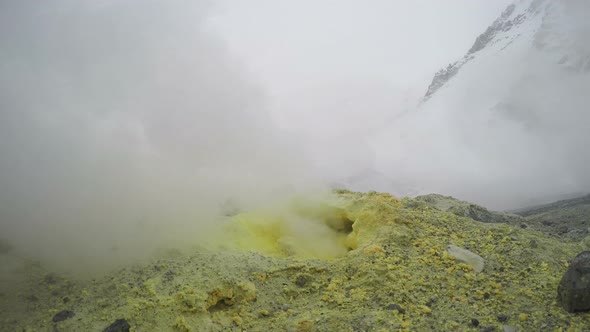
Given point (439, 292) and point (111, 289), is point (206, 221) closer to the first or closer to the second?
point (111, 289)

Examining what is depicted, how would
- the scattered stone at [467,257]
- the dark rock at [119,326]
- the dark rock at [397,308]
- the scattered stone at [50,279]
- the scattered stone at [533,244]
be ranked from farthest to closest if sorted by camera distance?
1. the scattered stone at [533,244]
2. the scattered stone at [467,257]
3. the scattered stone at [50,279]
4. the dark rock at [397,308]
5. the dark rock at [119,326]

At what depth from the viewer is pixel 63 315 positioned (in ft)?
→ 17.3

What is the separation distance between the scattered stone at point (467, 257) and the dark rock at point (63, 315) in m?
6.80

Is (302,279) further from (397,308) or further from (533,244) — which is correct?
(533,244)

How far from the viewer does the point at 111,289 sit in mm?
5875

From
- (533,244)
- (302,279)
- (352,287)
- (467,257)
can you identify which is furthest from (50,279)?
(533,244)

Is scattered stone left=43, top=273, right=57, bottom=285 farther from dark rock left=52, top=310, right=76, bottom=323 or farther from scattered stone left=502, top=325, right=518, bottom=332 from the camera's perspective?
scattered stone left=502, top=325, right=518, bottom=332

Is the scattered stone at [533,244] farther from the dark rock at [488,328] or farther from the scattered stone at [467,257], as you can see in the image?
the dark rock at [488,328]

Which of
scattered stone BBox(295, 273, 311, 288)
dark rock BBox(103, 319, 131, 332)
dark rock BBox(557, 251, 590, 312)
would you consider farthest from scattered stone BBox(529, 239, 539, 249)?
dark rock BBox(103, 319, 131, 332)

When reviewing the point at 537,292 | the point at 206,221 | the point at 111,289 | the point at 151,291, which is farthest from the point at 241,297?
the point at 537,292

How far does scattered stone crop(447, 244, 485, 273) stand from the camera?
6.54 metres

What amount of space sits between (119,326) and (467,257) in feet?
20.5

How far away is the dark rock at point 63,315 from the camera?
17.1ft

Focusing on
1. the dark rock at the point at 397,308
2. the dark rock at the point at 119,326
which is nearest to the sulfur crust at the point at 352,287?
the dark rock at the point at 397,308
